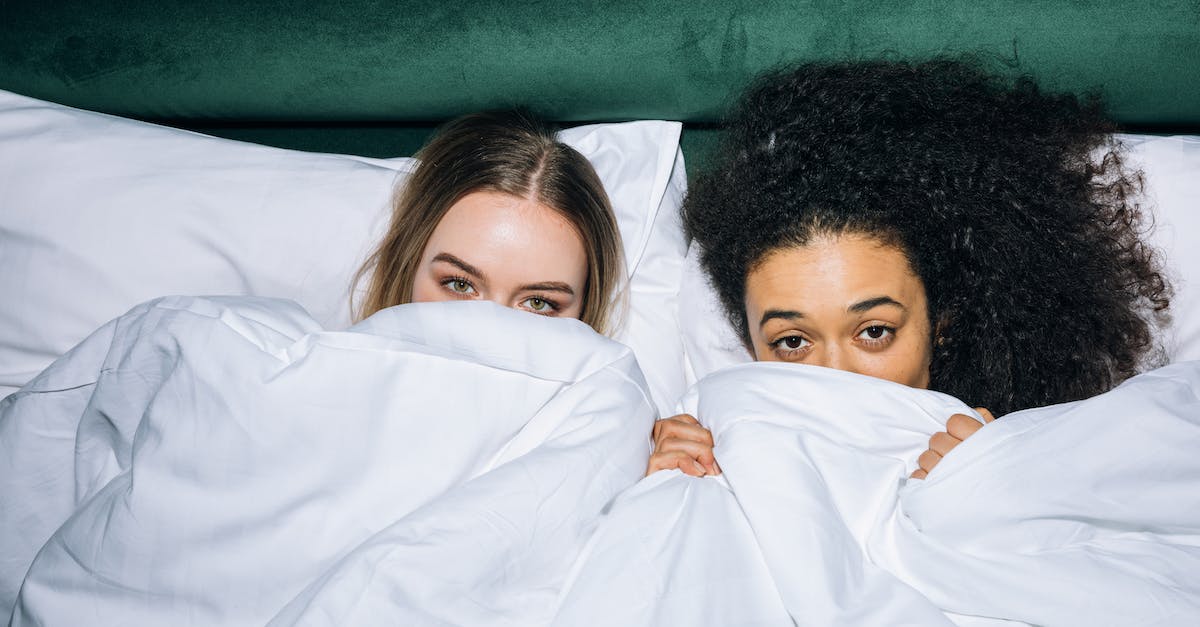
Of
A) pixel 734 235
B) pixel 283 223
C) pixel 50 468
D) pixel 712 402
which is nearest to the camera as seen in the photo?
pixel 50 468

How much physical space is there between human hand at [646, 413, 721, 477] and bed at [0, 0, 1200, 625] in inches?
2.2

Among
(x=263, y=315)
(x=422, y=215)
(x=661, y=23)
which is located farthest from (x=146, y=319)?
(x=661, y=23)

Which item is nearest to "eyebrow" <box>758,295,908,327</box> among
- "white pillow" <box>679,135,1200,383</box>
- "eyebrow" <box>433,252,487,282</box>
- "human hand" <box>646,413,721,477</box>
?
"human hand" <box>646,413,721,477</box>

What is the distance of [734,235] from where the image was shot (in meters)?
1.31

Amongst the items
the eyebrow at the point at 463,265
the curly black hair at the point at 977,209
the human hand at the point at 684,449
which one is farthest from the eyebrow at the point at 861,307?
the eyebrow at the point at 463,265

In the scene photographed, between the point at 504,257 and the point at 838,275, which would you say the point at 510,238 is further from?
the point at 838,275

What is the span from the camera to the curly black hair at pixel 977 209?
47.3 inches

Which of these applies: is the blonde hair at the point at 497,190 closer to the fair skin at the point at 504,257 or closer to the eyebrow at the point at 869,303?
the fair skin at the point at 504,257

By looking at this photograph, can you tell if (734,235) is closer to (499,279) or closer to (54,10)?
(499,279)

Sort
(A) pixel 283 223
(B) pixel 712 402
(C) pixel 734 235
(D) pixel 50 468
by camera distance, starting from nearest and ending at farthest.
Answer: (D) pixel 50 468
(B) pixel 712 402
(C) pixel 734 235
(A) pixel 283 223

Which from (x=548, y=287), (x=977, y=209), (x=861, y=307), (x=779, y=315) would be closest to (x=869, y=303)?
(x=861, y=307)

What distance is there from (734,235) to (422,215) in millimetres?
607

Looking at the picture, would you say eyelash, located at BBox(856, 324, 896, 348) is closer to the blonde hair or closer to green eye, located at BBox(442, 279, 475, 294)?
the blonde hair

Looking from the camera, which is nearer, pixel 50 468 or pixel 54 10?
pixel 50 468
